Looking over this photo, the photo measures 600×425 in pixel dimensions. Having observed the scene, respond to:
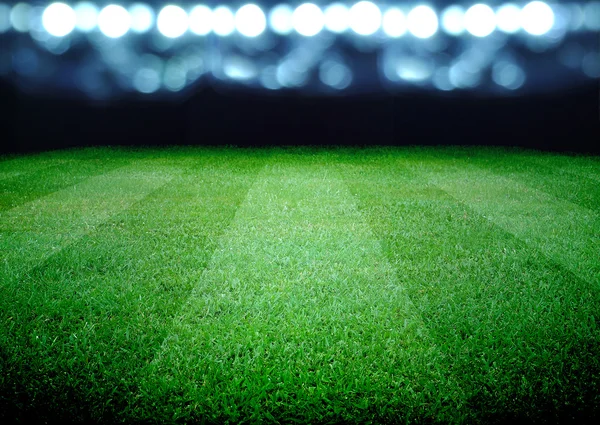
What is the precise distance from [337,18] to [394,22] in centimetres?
101

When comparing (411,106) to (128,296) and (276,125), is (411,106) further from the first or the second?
(128,296)

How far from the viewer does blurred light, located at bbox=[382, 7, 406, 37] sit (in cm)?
895

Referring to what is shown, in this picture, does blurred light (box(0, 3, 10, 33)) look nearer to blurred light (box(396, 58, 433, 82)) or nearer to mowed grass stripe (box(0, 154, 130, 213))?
mowed grass stripe (box(0, 154, 130, 213))

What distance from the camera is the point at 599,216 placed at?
447 centimetres

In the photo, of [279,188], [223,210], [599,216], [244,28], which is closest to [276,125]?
[244,28]

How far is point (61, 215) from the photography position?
4.46 m

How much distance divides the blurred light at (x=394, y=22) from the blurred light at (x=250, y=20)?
213 cm

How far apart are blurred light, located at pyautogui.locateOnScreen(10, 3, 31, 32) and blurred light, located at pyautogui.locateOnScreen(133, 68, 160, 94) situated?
Answer: 1884 mm

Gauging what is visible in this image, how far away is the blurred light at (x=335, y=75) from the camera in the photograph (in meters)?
9.20

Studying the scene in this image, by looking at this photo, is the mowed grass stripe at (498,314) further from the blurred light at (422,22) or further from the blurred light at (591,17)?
the blurred light at (591,17)

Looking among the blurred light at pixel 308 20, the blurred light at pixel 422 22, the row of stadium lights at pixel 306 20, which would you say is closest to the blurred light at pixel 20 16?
the row of stadium lights at pixel 306 20

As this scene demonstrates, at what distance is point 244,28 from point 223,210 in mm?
5404

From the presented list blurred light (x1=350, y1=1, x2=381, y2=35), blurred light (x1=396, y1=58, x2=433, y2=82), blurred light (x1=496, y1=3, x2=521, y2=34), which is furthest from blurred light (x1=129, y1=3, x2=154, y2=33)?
blurred light (x1=496, y1=3, x2=521, y2=34)

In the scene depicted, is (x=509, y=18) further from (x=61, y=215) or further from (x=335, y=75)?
(x=61, y=215)
